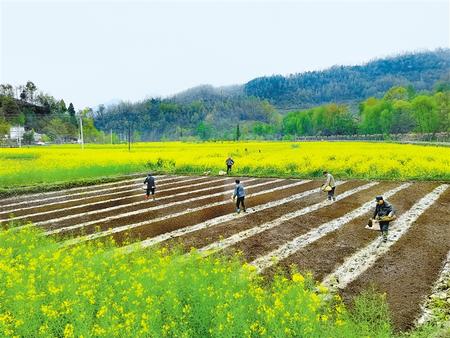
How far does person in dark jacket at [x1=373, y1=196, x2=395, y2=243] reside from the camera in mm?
10734

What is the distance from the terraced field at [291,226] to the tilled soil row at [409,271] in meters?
0.02

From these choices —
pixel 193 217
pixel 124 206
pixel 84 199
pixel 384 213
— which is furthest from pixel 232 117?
pixel 384 213

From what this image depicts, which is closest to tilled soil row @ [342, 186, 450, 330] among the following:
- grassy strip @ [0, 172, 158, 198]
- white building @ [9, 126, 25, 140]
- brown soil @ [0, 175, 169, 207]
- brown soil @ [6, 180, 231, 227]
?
brown soil @ [6, 180, 231, 227]

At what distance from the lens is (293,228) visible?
12594 millimetres

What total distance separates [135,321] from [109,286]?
4.55 ft

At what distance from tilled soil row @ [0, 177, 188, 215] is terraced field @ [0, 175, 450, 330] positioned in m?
0.05

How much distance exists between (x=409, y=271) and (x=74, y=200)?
15.6m

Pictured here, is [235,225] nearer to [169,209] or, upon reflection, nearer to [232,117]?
[169,209]

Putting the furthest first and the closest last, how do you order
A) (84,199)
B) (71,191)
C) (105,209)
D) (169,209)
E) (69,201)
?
(71,191) → (84,199) → (69,201) → (105,209) → (169,209)

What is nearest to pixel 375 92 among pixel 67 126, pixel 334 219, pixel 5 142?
pixel 67 126

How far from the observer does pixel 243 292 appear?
20.0ft

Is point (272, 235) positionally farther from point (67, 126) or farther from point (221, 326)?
point (67, 126)

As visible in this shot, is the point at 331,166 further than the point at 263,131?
No

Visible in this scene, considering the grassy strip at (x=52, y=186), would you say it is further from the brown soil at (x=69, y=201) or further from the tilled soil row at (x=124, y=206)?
the tilled soil row at (x=124, y=206)
